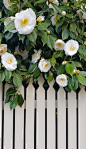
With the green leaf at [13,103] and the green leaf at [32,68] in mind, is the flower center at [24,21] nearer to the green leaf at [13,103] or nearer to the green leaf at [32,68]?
the green leaf at [32,68]

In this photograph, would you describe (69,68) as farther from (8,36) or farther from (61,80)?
(8,36)

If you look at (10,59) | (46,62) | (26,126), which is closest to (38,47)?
(46,62)

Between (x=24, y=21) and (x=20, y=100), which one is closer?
(x=24, y=21)

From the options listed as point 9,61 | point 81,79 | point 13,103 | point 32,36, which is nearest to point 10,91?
point 13,103

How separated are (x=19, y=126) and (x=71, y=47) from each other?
73cm

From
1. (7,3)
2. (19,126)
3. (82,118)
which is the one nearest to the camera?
(7,3)

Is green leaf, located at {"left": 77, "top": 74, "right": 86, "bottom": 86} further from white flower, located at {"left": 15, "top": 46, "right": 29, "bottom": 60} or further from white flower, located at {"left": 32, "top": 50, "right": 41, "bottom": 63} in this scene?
white flower, located at {"left": 15, "top": 46, "right": 29, "bottom": 60}

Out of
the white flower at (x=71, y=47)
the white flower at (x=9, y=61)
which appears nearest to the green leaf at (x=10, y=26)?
the white flower at (x=9, y=61)

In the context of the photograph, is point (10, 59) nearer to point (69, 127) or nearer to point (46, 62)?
point (46, 62)

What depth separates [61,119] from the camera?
1049 millimetres

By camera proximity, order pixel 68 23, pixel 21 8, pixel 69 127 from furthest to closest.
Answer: pixel 69 127
pixel 68 23
pixel 21 8

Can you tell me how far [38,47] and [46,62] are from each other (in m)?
0.14

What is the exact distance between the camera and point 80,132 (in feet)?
3.58

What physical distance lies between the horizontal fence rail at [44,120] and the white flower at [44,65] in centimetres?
12
